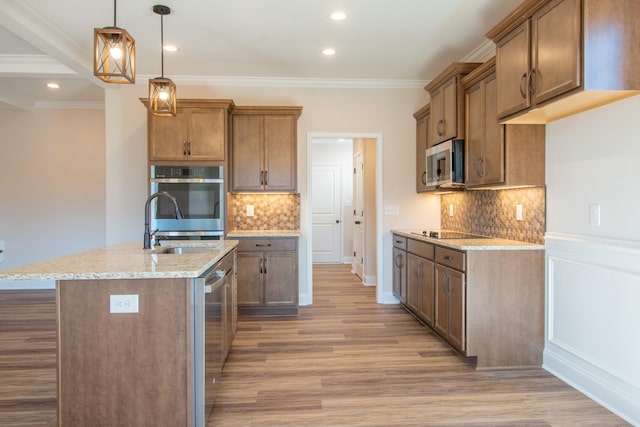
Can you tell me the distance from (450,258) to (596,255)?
0.98 meters

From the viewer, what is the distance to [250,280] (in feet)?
13.9

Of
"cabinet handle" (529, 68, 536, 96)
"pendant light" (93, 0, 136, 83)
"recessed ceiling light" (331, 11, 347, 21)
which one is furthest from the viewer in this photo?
"recessed ceiling light" (331, 11, 347, 21)

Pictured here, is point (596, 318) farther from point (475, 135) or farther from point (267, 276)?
point (267, 276)

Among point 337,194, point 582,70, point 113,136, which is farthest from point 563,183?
point 337,194

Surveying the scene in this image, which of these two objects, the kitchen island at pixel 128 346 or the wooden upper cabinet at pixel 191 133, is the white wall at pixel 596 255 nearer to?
the kitchen island at pixel 128 346

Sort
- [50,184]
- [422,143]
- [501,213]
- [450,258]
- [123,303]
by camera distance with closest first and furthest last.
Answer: [123,303]
[450,258]
[501,213]
[422,143]
[50,184]

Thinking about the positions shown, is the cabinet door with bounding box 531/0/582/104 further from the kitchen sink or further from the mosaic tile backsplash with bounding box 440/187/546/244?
the kitchen sink

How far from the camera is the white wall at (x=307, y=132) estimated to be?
4.62 m

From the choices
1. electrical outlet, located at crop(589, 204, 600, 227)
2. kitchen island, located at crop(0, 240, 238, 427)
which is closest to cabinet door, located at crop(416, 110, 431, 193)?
electrical outlet, located at crop(589, 204, 600, 227)

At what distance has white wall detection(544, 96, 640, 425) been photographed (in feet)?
7.30

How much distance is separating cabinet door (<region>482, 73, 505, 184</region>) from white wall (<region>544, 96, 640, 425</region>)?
0.34m

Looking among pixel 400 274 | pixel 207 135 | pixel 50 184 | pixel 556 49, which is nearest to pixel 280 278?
pixel 400 274

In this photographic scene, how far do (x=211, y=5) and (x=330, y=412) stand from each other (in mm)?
2957

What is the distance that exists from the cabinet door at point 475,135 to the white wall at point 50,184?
16.7 ft
